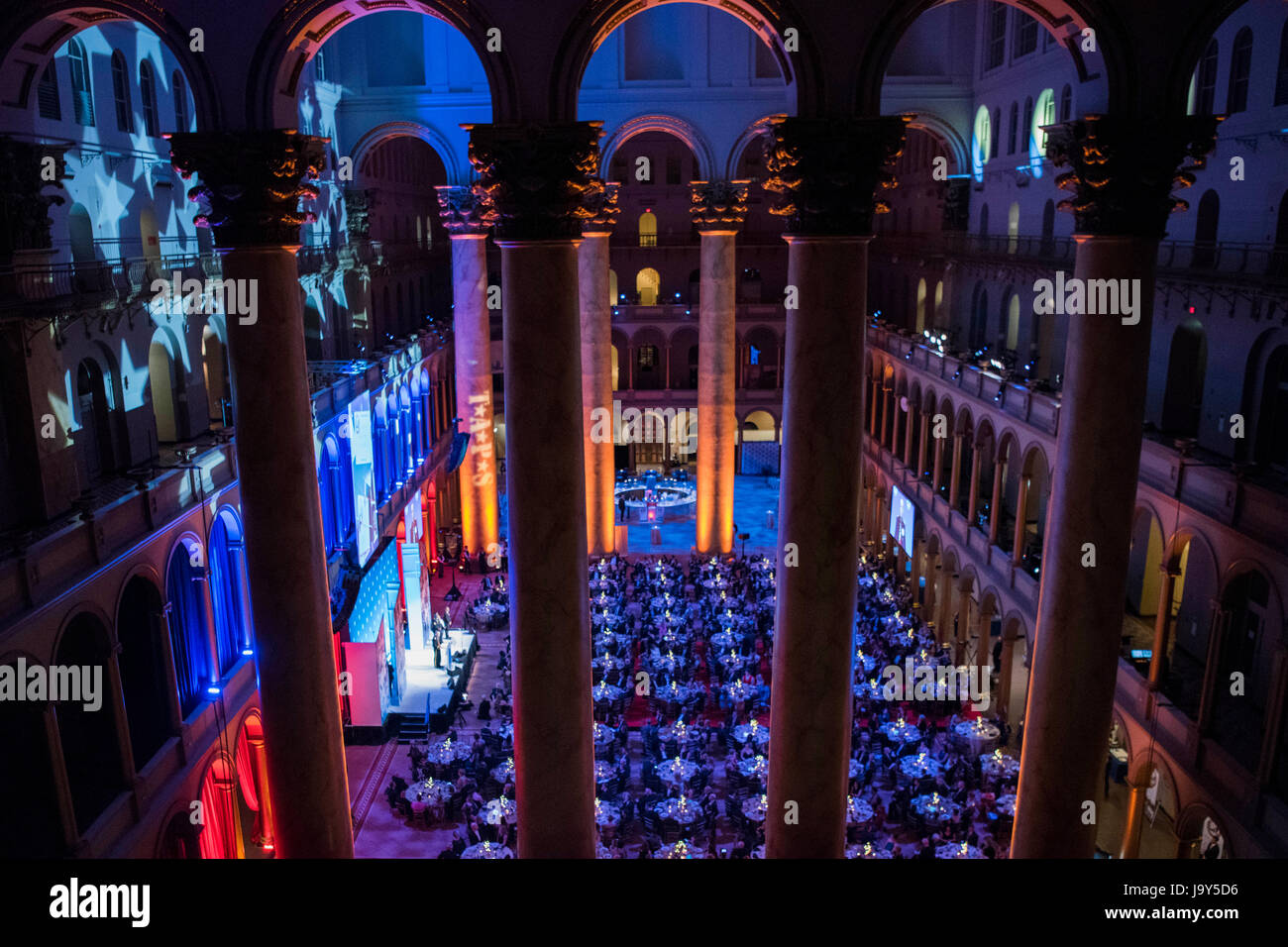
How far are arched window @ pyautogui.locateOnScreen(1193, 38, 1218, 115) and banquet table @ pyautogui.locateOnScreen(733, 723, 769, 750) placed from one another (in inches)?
571

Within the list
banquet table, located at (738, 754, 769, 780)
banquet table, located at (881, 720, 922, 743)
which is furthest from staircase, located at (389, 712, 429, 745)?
banquet table, located at (881, 720, 922, 743)

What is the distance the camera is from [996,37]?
96.6 ft

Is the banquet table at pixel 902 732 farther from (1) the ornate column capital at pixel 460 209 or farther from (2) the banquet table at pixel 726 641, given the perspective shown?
(1) the ornate column capital at pixel 460 209

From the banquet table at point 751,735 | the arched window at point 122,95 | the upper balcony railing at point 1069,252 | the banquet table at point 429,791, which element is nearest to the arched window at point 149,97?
the arched window at point 122,95

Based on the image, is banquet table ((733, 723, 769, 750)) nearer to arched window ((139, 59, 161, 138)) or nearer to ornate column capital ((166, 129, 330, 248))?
ornate column capital ((166, 129, 330, 248))

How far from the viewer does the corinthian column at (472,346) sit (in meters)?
27.3

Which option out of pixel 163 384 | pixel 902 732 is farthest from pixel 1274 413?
pixel 163 384

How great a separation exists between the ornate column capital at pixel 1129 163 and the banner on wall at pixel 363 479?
18428mm

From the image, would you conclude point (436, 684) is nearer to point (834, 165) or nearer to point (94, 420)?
point (94, 420)

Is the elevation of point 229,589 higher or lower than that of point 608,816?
higher

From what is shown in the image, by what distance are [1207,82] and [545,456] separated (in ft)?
60.7

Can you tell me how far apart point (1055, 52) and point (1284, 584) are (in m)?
17.0

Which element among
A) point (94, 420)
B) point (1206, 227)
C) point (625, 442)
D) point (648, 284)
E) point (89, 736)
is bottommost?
point (625, 442)
